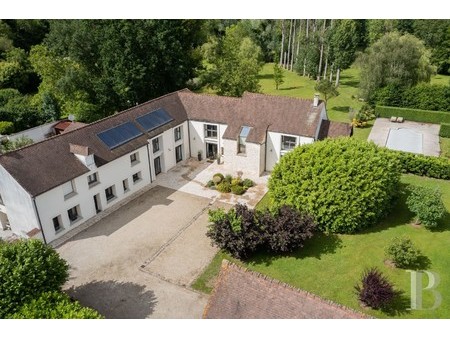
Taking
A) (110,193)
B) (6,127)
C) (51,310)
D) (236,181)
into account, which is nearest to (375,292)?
(51,310)

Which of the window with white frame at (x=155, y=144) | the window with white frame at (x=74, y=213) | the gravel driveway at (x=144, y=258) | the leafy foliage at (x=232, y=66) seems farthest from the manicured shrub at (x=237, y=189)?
the leafy foliage at (x=232, y=66)

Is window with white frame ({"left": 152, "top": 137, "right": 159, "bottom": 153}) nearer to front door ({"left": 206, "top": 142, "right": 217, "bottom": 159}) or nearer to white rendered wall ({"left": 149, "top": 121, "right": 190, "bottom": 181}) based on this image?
white rendered wall ({"left": 149, "top": 121, "right": 190, "bottom": 181})

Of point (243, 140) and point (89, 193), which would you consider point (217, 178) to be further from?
point (89, 193)

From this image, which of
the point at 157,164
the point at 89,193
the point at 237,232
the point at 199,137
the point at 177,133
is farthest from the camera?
the point at 199,137

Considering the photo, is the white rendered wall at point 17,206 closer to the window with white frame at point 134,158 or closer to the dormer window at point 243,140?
the window with white frame at point 134,158

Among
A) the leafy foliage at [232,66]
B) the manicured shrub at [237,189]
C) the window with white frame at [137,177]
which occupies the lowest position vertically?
the manicured shrub at [237,189]
